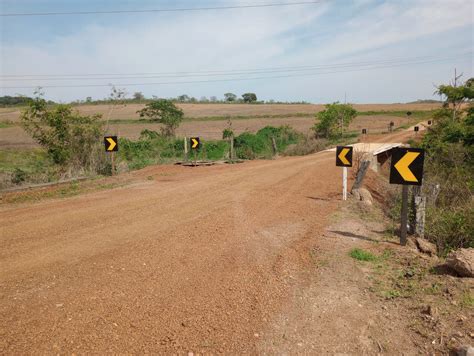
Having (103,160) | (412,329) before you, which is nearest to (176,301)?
(412,329)

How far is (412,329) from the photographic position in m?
3.55

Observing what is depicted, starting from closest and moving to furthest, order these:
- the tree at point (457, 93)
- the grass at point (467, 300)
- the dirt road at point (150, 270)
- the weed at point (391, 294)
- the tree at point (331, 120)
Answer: the dirt road at point (150, 270)
the grass at point (467, 300)
the weed at point (391, 294)
the tree at point (457, 93)
the tree at point (331, 120)

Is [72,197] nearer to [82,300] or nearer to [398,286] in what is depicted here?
[82,300]

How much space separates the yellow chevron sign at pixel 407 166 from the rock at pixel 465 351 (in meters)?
3.24

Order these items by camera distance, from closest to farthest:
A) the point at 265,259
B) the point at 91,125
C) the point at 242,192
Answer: the point at 265,259
the point at 242,192
the point at 91,125

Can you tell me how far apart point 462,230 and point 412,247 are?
3.56 ft

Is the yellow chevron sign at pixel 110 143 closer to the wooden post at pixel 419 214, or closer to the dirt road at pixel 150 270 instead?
the dirt road at pixel 150 270

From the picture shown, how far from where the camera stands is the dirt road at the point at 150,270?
3490 mm

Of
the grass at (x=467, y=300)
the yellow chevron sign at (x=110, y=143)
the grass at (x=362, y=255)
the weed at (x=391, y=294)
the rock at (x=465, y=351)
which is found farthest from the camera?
the yellow chevron sign at (x=110, y=143)

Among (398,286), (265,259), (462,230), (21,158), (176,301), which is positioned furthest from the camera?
(21,158)

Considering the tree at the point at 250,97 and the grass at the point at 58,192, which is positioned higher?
the tree at the point at 250,97

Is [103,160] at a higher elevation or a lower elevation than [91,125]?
lower

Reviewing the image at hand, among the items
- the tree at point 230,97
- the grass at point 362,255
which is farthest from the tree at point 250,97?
the grass at point 362,255

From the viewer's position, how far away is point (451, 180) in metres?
11.8
